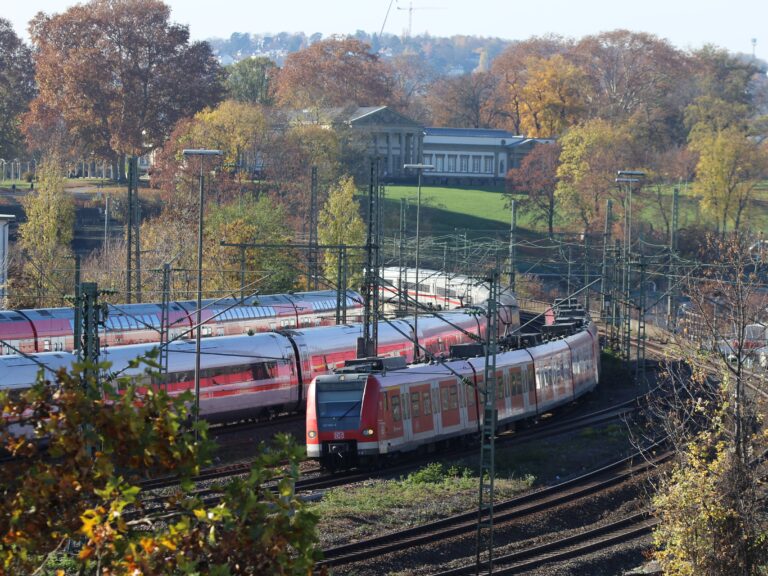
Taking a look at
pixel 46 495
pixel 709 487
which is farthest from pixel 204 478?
pixel 46 495

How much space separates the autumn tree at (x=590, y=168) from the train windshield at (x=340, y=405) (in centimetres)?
5810

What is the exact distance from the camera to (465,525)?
72.9ft

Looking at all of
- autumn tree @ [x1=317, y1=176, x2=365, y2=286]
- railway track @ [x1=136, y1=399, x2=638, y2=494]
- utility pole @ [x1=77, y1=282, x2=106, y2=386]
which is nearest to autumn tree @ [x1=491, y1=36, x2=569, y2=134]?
autumn tree @ [x1=317, y1=176, x2=365, y2=286]

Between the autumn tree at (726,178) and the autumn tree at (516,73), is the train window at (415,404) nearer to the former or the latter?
the autumn tree at (726,178)

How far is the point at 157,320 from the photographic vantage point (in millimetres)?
39594

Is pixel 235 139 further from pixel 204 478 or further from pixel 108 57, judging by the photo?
pixel 204 478

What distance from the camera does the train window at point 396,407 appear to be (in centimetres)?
2706

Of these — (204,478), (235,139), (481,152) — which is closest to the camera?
(204,478)

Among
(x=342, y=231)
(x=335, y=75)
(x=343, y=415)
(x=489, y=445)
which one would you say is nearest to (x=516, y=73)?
(x=335, y=75)

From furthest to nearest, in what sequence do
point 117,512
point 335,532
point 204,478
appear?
point 204,478, point 335,532, point 117,512

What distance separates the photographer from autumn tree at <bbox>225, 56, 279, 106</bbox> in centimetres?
10994

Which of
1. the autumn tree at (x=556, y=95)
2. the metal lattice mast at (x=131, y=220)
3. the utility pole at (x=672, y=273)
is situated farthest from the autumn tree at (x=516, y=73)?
the metal lattice mast at (x=131, y=220)

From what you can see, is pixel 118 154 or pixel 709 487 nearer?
pixel 709 487

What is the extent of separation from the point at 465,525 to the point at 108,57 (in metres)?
69.1
